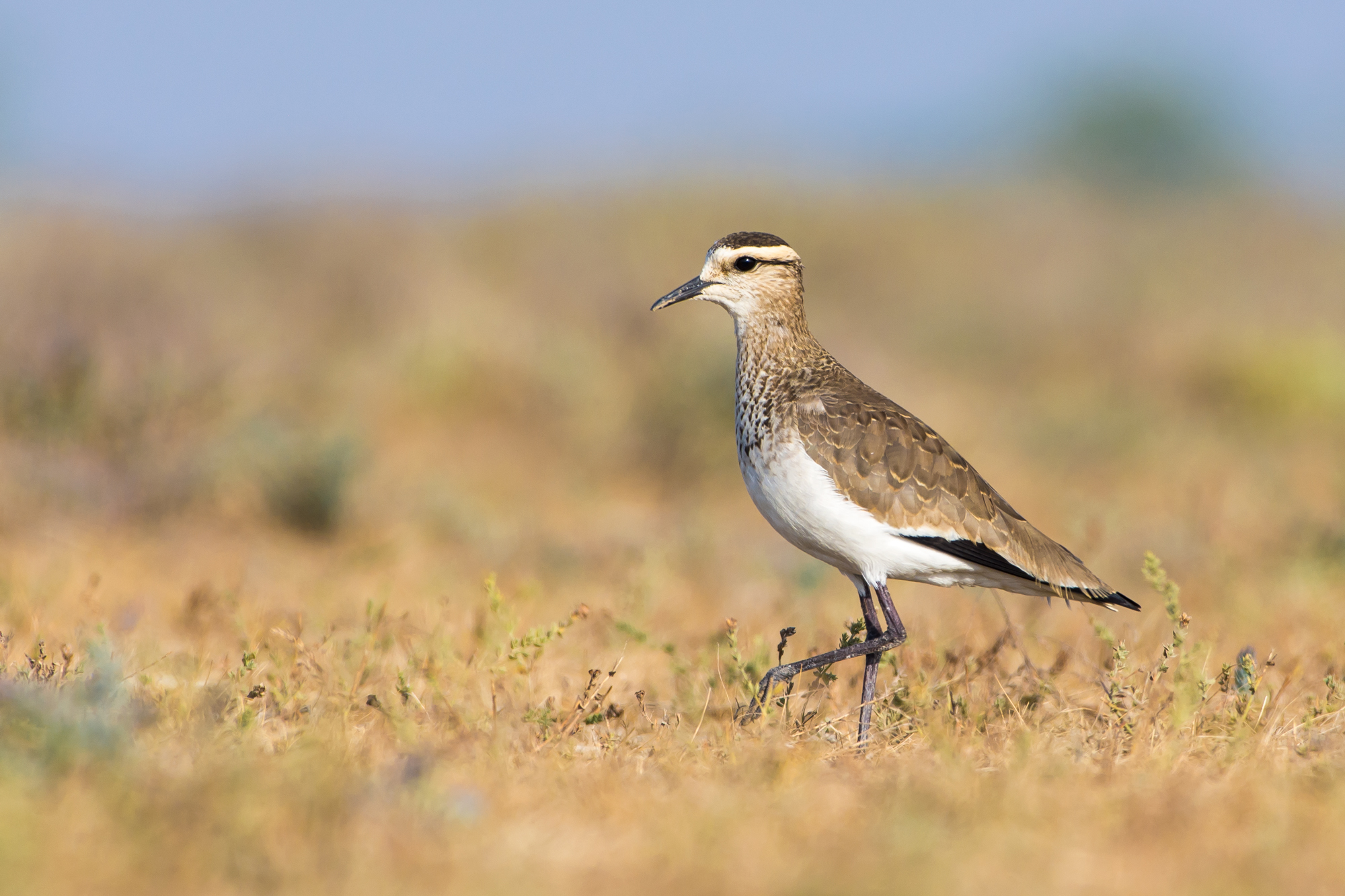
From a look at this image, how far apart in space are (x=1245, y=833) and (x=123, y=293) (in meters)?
10.6

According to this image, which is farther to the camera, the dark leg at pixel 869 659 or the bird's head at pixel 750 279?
the bird's head at pixel 750 279

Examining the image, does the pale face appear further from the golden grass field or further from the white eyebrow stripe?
the golden grass field

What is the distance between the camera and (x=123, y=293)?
461 inches

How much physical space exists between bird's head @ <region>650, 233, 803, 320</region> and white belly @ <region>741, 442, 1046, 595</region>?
34.8 inches

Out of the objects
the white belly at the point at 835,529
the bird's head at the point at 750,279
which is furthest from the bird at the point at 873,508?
the bird's head at the point at 750,279

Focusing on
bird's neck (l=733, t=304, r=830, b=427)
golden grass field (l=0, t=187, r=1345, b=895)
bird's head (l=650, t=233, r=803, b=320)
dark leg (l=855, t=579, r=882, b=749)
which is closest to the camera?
golden grass field (l=0, t=187, r=1345, b=895)

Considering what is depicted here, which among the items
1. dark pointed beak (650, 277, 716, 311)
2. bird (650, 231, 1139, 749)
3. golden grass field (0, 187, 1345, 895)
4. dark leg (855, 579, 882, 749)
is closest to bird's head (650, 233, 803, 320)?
dark pointed beak (650, 277, 716, 311)

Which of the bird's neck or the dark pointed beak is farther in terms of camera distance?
the dark pointed beak

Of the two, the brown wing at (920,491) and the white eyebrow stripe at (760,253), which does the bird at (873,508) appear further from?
the white eyebrow stripe at (760,253)

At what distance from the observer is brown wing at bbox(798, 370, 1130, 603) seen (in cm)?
503

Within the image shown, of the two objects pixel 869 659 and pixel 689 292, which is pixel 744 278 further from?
pixel 869 659

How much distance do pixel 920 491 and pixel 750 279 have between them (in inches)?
50.7

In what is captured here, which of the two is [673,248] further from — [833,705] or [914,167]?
[833,705]

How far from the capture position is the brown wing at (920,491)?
503 cm
